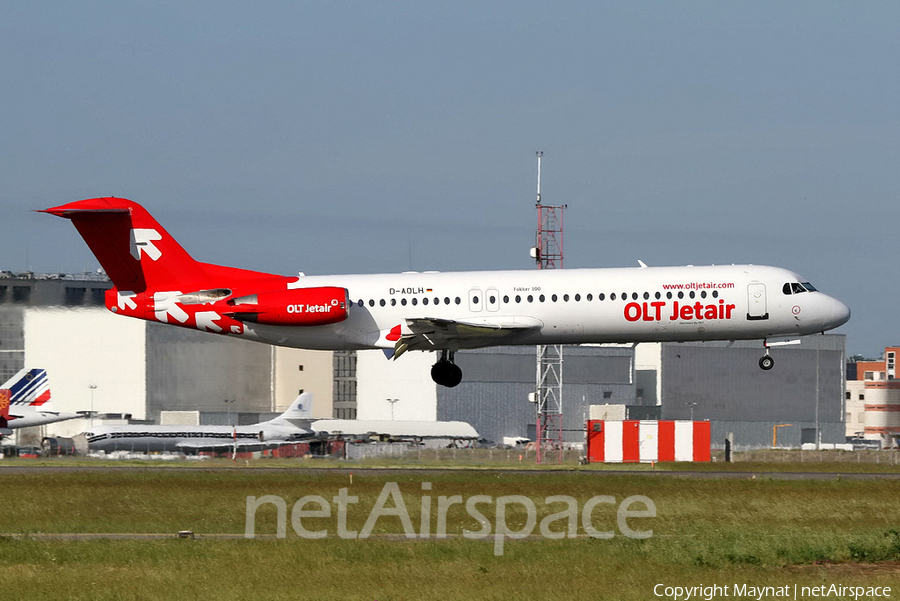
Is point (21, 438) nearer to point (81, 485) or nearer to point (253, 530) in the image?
point (81, 485)

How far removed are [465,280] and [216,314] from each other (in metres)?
8.42

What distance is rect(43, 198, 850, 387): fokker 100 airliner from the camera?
4159 centimetres

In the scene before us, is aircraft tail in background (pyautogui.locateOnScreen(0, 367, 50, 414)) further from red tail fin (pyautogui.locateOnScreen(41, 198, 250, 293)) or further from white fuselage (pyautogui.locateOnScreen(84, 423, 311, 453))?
red tail fin (pyautogui.locateOnScreen(41, 198, 250, 293))

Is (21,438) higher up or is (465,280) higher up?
(465,280)

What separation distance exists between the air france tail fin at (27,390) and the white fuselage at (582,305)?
126 feet

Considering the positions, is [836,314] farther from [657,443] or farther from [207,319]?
[207,319]

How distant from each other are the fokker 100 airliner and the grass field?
557 cm

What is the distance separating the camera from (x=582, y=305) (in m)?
41.5

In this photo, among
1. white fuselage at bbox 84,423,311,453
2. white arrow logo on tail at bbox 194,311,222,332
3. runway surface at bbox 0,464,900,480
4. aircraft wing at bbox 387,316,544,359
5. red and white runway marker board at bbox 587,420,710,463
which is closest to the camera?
aircraft wing at bbox 387,316,544,359

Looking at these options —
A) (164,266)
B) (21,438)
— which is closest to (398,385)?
(21,438)

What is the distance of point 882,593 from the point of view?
20.0 m
